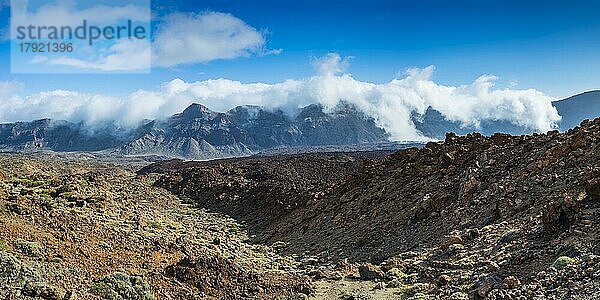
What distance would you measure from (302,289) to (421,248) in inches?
194

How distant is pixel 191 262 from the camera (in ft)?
41.4

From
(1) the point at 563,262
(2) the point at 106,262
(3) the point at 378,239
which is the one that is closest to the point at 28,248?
(2) the point at 106,262

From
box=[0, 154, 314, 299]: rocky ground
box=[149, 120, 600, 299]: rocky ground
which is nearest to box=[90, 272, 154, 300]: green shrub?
box=[0, 154, 314, 299]: rocky ground

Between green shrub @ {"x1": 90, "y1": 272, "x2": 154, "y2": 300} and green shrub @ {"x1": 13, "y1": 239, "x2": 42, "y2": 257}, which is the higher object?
green shrub @ {"x1": 13, "y1": 239, "x2": 42, "y2": 257}

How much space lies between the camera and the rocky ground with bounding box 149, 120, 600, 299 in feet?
39.2

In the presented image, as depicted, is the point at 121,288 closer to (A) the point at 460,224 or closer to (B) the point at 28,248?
(B) the point at 28,248

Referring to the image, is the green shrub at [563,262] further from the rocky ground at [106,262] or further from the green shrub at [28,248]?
the green shrub at [28,248]

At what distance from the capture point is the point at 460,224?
56.3 feet

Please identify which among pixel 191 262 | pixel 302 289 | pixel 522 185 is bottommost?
pixel 302 289

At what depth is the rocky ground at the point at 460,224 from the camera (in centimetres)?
1195

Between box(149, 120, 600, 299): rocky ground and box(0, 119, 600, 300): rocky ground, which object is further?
box(149, 120, 600, 299): rocky ground

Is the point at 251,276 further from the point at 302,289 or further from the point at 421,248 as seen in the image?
the point at 421,248

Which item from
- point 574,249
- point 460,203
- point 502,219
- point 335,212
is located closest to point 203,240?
point 335,212

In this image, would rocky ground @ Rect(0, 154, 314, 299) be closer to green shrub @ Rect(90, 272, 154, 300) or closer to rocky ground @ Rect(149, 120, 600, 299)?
green shrub @ Rect(90, 272, 154, 300)
